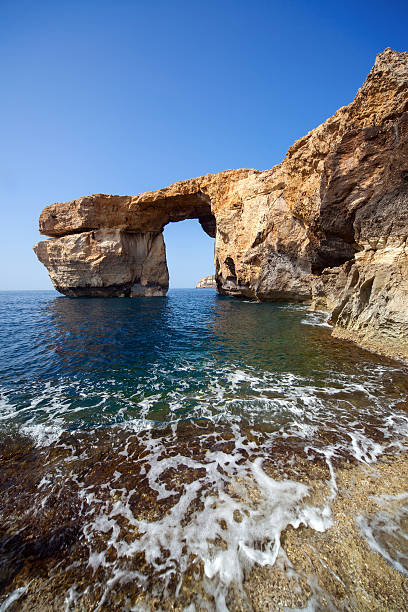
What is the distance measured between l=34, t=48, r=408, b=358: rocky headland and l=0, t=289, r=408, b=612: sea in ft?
10.8

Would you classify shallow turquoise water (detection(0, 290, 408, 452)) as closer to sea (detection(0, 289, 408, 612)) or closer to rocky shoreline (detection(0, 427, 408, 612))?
sea (detection(0, 289, 408, 612))

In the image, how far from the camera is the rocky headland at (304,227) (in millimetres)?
8406

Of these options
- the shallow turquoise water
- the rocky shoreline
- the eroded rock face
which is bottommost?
the shallow turquoise water

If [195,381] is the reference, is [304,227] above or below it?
above

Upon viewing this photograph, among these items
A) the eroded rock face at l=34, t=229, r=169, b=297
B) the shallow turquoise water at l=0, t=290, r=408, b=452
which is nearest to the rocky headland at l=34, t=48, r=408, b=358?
the eroded rock face at l=34, t=229, r=169, b=297

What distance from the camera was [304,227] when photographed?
69.3ft

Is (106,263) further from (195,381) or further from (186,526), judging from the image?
(186,526)

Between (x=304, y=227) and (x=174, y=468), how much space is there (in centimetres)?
2218

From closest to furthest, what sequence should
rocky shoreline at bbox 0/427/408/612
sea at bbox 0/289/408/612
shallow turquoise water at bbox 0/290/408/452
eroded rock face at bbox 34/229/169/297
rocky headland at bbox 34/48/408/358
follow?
rocky shoreline at bbox 0/427/408/612
sea at bbox 0/289/408/612
shallow turquoise water at bbox 0/290/408/452
rocky headland at bbox 34/48/408/358
eroded rock face at bbox 34/229/169/297

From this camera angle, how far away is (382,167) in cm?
900

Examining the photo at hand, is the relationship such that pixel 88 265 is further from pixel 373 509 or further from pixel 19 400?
pixel 373 509

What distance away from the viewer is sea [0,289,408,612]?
2086mm

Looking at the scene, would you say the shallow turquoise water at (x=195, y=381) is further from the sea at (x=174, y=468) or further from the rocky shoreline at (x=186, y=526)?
the rocky shoreline at (x=186, y=526)

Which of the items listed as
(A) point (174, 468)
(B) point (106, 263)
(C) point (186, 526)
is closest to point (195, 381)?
(A) point (174, 468)
